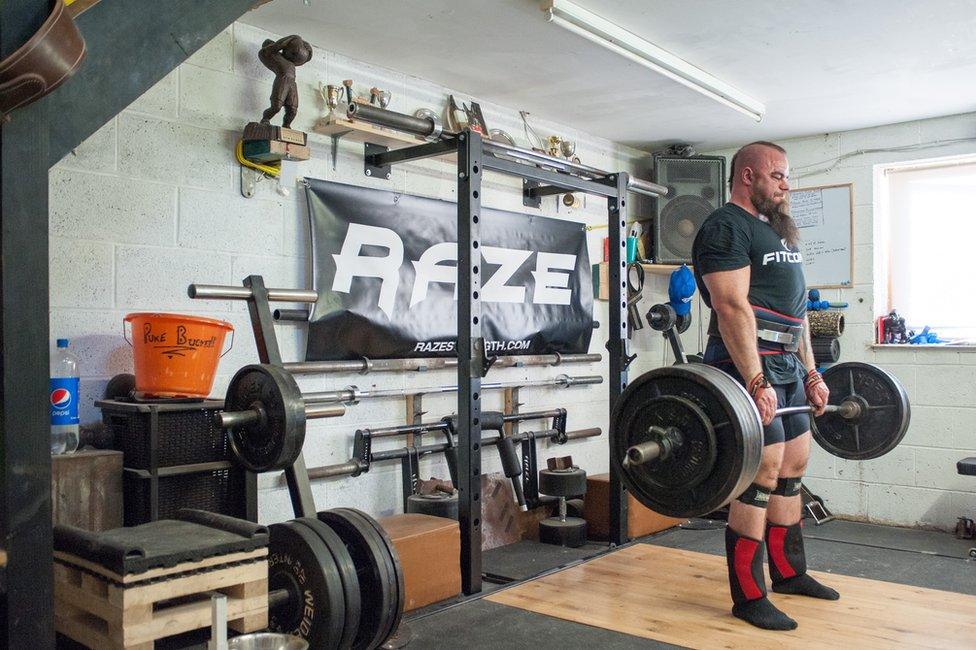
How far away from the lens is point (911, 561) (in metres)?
3.83

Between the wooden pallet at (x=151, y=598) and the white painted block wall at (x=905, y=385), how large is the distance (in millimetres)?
3972

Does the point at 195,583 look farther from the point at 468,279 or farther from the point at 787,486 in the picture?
the point at 787,486

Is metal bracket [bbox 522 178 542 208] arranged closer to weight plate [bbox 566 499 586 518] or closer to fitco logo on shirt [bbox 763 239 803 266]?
weight plate [bbox 566 499 586 518]

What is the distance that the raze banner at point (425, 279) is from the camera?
11.2ft

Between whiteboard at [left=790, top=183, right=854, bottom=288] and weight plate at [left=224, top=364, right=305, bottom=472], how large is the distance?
139 inches

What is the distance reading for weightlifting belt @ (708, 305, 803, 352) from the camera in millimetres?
2881

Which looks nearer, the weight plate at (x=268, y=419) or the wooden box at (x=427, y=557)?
the weight plate at (x=268, y=419)

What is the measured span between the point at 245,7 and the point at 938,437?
170 inches

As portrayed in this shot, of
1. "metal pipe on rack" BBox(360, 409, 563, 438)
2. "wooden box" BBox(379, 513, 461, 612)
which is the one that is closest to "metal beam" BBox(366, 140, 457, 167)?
"metal pipe on rack" BBox(360, 409, 563, 438)

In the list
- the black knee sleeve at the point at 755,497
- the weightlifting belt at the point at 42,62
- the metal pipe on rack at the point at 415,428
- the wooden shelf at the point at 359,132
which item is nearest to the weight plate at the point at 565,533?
the metal pipe on rack at the point at 415,428

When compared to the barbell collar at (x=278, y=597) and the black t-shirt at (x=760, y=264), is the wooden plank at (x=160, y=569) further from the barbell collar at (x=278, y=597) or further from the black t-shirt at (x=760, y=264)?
the black t-shirt at (x=760, y=264)

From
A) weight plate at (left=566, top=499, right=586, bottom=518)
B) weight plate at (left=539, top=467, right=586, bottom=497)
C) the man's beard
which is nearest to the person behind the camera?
the man's beard

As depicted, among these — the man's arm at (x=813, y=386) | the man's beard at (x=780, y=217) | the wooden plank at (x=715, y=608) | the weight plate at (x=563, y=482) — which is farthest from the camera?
the weight plate at (x=563, y=482)

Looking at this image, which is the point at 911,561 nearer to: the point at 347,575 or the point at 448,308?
the point at 448,308
